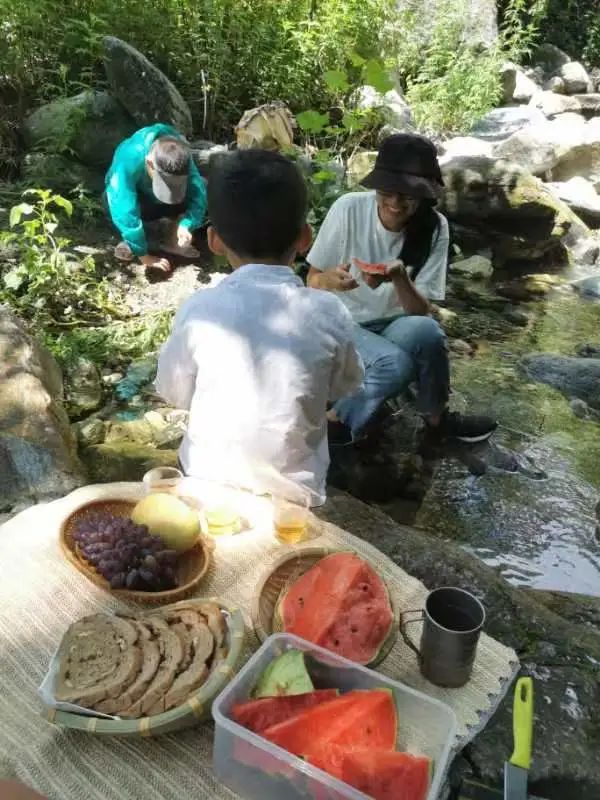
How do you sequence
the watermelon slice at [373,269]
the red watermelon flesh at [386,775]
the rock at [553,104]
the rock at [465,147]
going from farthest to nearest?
the rock at [553,104] → the rock at [465,147] → the watermelon slice at [373,269] → the red watermelon flesh at [386,775]

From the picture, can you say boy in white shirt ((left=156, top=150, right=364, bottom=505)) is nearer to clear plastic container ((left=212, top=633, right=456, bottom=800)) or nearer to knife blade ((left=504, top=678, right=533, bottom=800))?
clear plastic container ((left=212, top=633, right=456, bottom=800))

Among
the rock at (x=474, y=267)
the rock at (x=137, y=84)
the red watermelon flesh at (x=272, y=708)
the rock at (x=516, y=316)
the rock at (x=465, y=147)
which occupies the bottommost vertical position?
the rock at (x=516, y=316)

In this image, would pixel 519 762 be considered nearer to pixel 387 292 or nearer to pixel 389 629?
pixel 389 629

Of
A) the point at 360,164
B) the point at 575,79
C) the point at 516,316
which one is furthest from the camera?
the point at 575,79

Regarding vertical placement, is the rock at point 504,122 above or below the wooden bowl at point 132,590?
below

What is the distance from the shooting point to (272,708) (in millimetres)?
1527

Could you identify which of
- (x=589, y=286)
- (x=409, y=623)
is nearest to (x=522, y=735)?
(x=409, y=623)

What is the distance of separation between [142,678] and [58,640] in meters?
0.43

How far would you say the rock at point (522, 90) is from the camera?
14.8 m

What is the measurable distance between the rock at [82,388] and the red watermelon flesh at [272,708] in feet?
10.2

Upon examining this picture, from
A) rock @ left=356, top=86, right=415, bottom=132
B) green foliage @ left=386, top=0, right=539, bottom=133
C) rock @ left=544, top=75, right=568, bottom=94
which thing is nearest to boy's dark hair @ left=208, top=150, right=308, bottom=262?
rock @ left=356, top=86, right=415, bottom=132

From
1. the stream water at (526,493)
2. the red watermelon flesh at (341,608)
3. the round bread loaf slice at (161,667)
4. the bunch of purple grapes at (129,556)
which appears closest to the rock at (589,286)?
the stream water at (526,493)

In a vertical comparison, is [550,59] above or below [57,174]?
above

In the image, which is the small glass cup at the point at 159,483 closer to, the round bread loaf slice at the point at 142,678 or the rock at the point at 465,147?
the round bread loaf slice at the point at 142,678
